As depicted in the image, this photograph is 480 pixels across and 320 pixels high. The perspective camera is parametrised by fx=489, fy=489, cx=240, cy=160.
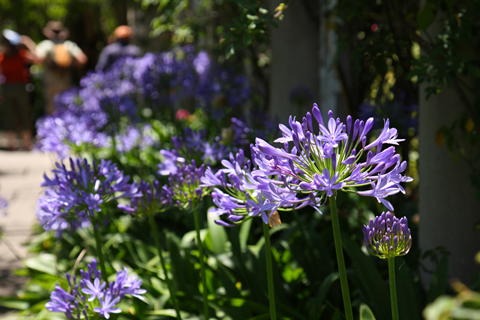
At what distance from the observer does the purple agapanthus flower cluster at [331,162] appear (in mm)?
1058

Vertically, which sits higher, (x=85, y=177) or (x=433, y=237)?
(x=85, y=177)

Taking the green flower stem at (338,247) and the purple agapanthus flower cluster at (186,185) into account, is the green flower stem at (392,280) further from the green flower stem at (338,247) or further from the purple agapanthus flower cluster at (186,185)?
the purple agapanthus flower cluster at (186,185)

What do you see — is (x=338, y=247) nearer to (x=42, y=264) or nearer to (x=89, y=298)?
(x=89, y=298)

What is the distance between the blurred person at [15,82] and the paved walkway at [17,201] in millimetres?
674

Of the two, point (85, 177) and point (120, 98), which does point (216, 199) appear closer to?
point (85, 177)

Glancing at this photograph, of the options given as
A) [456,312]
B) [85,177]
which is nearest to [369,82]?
A: [85,177]

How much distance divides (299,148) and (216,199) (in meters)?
0.31

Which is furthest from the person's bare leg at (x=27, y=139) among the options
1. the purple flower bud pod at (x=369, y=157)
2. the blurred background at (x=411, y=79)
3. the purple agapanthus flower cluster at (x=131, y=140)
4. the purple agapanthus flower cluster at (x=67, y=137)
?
the purple flower bud pod at (x=369, y=157)

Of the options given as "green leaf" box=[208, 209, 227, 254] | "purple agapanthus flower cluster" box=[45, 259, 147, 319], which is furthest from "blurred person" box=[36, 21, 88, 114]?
"purple agapanthus flower cluster" box=[45, 259, 147, 319]

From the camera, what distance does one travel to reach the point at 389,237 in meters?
1.19

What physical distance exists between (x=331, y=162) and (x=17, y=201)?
245 inches

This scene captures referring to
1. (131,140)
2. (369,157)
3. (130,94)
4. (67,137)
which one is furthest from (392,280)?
(130,94)

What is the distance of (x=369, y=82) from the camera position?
12.1ft

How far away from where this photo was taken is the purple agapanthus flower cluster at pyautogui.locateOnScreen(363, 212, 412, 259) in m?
1.19
